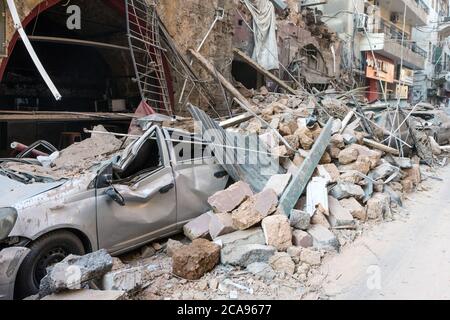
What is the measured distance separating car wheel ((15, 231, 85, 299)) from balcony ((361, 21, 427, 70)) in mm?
20680

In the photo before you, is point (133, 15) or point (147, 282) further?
point (133, 15)

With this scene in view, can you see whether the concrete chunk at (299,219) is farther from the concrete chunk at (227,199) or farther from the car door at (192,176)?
the car door at (192,176)

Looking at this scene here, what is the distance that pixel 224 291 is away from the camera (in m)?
4.02

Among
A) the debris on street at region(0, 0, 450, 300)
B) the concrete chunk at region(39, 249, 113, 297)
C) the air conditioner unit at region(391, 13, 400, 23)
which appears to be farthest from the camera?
the air conditioner unit at region(391, 13, 400, 23)

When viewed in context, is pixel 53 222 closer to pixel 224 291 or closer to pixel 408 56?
pixel 224 291

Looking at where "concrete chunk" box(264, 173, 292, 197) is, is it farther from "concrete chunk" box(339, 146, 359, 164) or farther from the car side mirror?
the car side mirror

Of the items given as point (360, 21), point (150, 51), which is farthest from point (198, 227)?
point (360, 21)

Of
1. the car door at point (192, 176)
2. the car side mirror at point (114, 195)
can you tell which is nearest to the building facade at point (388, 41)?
the car door at point (192, 176)

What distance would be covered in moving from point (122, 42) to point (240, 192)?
8421 mm

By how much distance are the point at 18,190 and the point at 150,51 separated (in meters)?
7.18

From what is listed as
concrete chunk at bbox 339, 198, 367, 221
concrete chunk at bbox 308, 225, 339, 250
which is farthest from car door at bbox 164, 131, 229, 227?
concrete chunk at bbox 339, 198, 367, 221

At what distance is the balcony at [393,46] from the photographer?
25547 mm

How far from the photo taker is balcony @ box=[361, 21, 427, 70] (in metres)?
25.5
